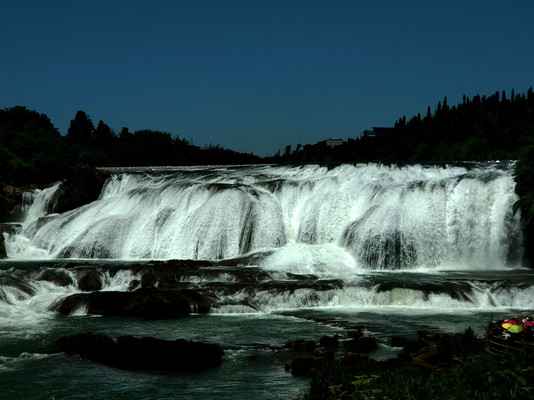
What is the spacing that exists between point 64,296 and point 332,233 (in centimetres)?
1328

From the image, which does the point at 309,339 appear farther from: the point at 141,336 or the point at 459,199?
the point at 459,199

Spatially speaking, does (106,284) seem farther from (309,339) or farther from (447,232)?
(447,232)

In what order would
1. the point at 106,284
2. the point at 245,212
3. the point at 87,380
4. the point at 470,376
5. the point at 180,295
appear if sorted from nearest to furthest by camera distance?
the point at 470,376 < the point at 87,380 < the point at 180,295 < the point at 106,284 < the point at 245,212

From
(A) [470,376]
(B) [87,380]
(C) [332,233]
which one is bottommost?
(B) [87,380]

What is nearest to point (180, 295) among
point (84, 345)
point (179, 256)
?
point (84, 345)

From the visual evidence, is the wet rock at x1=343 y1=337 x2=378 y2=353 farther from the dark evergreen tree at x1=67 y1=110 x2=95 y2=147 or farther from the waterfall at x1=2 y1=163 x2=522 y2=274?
the dark evergreen tree at x1=67 y1=110 x2=95 y2=147

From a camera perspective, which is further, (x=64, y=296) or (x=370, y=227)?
(x=370, y=227)

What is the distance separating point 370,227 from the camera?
30.3 m

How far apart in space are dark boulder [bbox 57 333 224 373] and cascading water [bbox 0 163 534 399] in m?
0.58

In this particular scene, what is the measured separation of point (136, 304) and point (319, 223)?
42.7 feet

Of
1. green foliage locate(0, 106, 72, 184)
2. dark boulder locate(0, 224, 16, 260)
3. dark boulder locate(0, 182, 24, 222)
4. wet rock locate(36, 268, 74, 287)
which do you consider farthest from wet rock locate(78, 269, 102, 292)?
green foliage locate(0, 106, 72, 184)

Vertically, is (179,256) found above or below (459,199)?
below

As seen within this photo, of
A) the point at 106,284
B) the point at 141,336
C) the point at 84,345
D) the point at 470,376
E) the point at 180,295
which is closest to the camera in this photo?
the point at 470,376

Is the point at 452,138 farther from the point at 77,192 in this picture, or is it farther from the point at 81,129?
the point at 81,129
